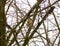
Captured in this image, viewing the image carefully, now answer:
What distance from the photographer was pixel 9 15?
1801 millimetres

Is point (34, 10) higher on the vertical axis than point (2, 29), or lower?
higher

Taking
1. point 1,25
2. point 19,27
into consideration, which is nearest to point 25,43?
point 19,27

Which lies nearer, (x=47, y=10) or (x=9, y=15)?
(x=47, y=10)

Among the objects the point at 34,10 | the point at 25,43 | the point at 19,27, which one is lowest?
the point at 25,43

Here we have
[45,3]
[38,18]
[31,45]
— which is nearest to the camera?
[38,18]

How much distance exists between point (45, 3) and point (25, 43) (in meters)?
0.44

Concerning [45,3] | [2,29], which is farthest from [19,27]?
[45,3]

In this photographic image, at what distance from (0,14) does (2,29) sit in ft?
0.39

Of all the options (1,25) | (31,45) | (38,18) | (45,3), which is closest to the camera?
(1,25)

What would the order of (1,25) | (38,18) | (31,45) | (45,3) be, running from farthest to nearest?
(31,45) → (45,3) → (38,18) → (1,25)

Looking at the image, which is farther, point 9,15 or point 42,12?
point 9,15

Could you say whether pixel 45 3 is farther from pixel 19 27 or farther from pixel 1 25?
pixel 1 25

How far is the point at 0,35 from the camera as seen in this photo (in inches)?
58.7

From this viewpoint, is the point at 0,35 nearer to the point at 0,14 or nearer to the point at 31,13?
the point at 0,14
